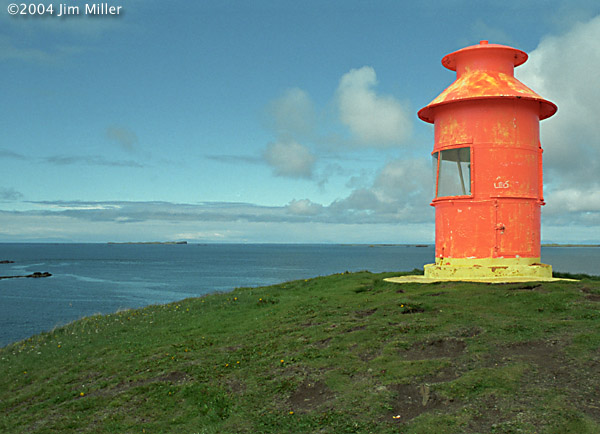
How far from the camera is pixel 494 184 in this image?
17656mm

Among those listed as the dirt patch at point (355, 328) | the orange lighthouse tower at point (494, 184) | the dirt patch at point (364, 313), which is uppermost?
the orange lighthouse tower at point (494, 184)

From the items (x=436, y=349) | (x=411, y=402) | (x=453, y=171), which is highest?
(x=453, y=171)

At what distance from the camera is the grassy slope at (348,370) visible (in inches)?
312

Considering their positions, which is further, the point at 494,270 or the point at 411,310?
the point at 494,270

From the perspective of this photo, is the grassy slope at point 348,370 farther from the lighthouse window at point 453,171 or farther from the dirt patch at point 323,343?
the lighthouse window at point 453,171

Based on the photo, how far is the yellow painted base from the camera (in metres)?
17.5

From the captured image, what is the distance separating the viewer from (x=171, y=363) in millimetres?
12320

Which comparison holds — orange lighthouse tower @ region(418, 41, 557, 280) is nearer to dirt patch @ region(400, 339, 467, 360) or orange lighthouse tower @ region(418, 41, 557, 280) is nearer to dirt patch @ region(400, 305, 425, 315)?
dirt patch @ region(400, 305, 425, 315)

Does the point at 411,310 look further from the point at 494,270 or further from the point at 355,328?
the point at 494,270

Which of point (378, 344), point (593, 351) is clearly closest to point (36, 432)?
point (378, 344)

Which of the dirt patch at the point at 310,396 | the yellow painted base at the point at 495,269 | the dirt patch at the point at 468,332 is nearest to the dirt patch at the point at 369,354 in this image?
the dirt patch at the point at 310,396

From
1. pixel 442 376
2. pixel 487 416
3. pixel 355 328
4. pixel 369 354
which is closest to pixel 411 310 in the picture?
pixel 355 328

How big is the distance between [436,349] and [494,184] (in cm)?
941

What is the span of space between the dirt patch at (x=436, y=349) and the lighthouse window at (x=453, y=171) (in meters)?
9.60
